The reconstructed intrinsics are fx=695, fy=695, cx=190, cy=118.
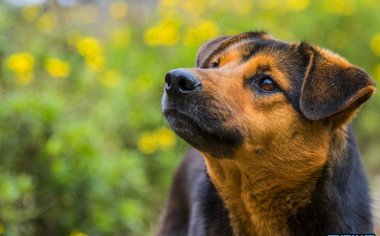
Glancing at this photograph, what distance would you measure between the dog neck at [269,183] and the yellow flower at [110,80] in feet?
11.5

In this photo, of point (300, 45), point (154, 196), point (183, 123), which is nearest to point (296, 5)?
point (154, 196)

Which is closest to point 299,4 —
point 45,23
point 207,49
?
point 45,23

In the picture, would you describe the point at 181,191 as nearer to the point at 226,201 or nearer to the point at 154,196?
the point at 226,201

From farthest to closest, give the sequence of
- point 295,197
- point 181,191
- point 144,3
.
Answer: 1. point 144,3
2. point 181,191
3. point 295,197

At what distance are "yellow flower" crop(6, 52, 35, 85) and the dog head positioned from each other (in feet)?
7.52

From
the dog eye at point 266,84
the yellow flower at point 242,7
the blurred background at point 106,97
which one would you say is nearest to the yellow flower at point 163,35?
the blurred background at point 106,97

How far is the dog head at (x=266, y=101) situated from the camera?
4348 millimetres

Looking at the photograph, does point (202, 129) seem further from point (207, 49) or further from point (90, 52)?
point (90, 52)

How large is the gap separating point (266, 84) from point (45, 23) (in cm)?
444

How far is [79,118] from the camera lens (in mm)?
7055

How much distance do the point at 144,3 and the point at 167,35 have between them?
437cm

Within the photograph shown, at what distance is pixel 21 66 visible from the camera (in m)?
6.46

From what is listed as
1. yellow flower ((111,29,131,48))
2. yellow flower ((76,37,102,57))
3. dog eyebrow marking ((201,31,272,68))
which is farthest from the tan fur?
yellow flower ((111,29,131,48))

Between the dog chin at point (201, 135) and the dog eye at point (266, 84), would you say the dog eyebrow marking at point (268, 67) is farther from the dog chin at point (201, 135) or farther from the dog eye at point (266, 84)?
the dog chin at point (201, 135)
